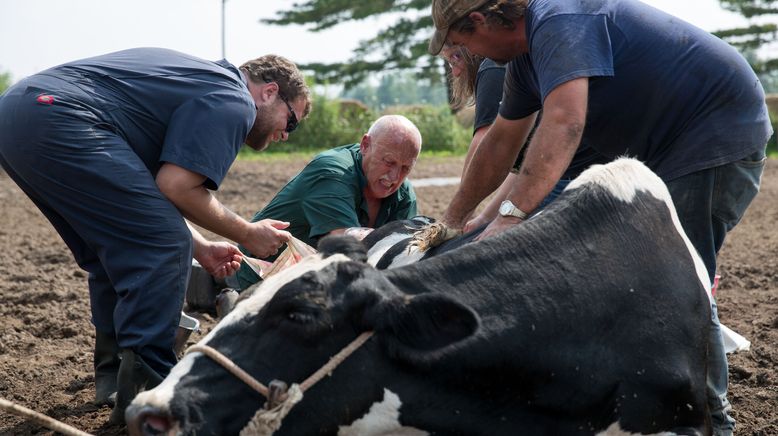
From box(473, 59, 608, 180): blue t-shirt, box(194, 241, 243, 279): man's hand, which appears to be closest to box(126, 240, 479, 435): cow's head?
box(194, 241, 243, 279): man's hand

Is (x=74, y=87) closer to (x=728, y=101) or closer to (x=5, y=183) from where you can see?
(x=728, y=101)

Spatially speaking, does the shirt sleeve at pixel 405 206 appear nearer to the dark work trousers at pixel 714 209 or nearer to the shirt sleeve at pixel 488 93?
the shirt sleeve at pixel 488 93

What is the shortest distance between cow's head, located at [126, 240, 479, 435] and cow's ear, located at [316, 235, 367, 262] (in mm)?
249

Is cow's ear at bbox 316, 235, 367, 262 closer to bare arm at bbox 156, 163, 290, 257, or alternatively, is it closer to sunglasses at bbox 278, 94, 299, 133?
bare arm at bbox 156, 163, 290, 257

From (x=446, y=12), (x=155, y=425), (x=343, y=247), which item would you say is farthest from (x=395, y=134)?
(x=155, y=425)

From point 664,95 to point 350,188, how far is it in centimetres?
228

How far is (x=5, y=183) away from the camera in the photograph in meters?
15.8

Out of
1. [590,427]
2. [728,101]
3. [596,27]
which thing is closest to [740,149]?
[728,101]

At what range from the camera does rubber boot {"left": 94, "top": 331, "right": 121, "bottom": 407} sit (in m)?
4.84

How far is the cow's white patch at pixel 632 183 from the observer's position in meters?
3.71

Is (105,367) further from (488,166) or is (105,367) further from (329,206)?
(488,166)

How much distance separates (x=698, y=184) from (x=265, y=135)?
2333 millimetres

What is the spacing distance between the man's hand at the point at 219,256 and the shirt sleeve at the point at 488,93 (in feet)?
6.49

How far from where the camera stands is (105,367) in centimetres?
493
